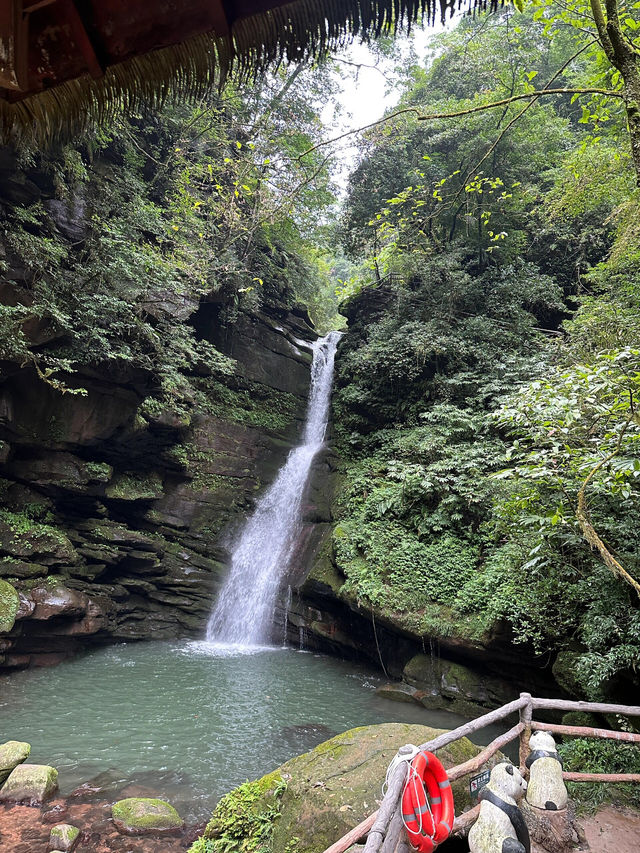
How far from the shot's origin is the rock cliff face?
8836 mm

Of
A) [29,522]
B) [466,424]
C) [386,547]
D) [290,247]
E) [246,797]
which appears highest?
[290,247]

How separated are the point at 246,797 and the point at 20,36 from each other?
491 cm

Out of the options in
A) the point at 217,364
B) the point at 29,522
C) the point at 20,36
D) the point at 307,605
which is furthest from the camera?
the point at 217,364

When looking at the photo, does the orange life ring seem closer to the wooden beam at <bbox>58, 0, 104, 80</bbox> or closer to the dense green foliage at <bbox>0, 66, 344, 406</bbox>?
the wooden beam at <bbox>58, 0, 104, 80</bbox>

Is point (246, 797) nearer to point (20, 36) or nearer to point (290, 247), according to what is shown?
point (20, 36)

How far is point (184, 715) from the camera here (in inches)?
273

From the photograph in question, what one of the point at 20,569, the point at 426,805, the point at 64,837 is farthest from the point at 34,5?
the point at 20,569

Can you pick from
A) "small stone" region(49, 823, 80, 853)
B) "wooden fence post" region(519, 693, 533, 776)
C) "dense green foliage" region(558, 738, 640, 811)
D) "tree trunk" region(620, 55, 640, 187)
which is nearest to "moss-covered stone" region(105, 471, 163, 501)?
"small stone" region(49, 823, 80, 853)

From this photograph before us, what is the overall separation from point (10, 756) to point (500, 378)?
35.5ft

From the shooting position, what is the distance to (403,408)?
40.5 feet

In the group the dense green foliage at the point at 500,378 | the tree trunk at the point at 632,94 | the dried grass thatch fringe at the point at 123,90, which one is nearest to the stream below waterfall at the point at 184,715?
the dense green foliage at the point at 500,378

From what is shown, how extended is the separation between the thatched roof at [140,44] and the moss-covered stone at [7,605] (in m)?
8.59

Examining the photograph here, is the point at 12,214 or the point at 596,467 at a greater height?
the point at 12,214

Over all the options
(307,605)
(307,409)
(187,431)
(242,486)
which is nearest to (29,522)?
(187,431)
